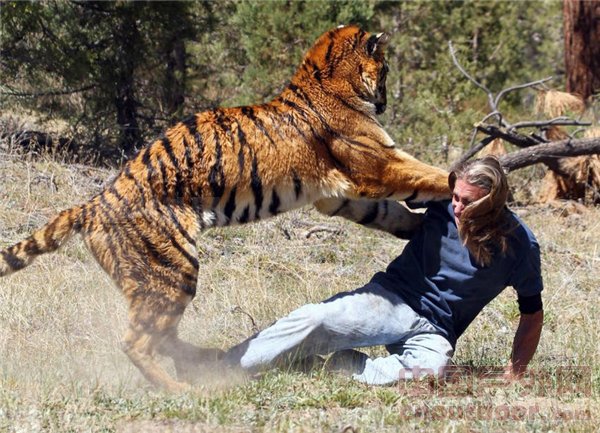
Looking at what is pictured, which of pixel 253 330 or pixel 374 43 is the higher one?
pixel 374 43

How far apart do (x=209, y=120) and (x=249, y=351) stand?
143cm

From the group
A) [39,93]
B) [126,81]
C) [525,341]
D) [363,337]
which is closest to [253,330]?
[363,337]

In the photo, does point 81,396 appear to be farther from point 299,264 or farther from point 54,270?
point 299,264

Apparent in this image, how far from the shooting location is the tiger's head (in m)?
6.20

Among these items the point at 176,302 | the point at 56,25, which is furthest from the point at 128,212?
the point at 56,25

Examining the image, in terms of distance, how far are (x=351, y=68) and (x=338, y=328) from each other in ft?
6.16

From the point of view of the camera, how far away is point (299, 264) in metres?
8.20

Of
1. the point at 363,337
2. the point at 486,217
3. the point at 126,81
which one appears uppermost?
the point at 126,81

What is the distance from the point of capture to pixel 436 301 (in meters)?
5.34

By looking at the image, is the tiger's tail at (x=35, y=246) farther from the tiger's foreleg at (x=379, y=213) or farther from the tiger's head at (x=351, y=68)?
the tiger's head at (x=351, y=68)

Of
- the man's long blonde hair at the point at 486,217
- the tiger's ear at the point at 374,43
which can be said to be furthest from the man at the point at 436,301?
the tiger's ear at the point at 374,43

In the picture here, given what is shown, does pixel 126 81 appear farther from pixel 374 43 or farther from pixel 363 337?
pixel 363 337

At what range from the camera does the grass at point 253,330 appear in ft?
15.1

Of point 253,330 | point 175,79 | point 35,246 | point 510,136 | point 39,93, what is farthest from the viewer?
point 175,79
